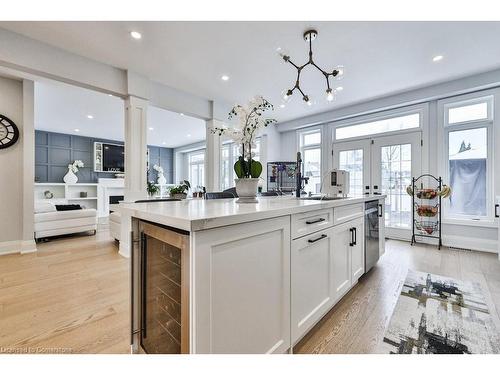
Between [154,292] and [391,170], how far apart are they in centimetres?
466

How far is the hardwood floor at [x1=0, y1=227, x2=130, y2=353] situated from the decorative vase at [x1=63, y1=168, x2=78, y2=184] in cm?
449

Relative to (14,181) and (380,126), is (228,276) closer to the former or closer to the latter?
(14,181)

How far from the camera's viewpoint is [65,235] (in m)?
4.54

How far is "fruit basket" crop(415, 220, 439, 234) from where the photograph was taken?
3.83m

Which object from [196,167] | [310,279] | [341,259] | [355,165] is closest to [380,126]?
[355,165]

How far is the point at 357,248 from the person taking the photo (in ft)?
6.90

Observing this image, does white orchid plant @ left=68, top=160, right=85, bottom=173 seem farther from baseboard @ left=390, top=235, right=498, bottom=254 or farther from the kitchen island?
baseboard @ left=390, top=235, right=498, bottom=254

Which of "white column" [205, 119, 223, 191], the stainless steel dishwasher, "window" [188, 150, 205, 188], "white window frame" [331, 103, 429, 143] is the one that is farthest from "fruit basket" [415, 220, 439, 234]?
"window" [188, 150, 205, 188]

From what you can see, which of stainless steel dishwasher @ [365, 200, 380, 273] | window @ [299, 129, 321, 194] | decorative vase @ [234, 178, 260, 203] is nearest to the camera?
decorative vase @ [234, 178, 260, 203]

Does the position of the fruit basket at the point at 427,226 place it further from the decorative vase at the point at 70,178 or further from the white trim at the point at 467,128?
the decorative vase at the point at 70,178

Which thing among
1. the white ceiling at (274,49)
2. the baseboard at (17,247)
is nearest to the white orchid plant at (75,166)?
the baseboard at (17,247)
